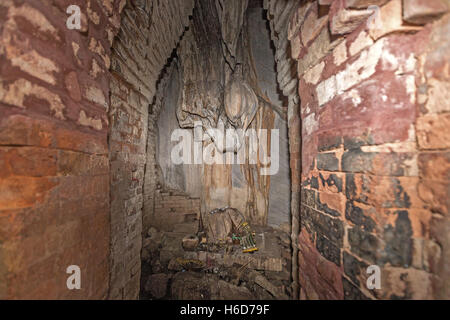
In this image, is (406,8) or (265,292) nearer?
(406,8)

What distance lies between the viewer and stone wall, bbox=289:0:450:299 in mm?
A: 696

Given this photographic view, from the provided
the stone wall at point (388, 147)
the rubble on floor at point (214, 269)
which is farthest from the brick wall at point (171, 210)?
the stone wall at point (388, 147)

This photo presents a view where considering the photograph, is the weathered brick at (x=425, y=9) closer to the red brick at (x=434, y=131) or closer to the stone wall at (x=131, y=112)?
the red brick at (x=434, y=131)

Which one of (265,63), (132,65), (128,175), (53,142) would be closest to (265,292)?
(128,175)

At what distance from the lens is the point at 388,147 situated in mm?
775

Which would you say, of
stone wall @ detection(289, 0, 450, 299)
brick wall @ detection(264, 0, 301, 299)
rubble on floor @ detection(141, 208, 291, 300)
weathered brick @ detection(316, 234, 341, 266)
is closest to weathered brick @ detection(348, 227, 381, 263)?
stone wall @ detection(289, 0, 450, 299)

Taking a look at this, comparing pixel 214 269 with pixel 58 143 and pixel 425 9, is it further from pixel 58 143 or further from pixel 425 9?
pixel 425 9

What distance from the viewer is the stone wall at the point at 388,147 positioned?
0.70m

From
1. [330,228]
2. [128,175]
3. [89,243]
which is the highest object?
[128,175]

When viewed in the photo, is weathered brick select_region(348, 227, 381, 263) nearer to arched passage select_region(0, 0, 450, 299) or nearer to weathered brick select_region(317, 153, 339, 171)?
arched passage select_region(0, 0, 450, 299)

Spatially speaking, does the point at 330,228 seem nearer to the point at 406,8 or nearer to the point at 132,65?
the point at 406,8

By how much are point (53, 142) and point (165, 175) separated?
153 inches

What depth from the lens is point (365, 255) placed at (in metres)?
0.85
